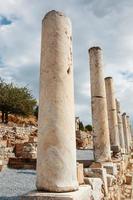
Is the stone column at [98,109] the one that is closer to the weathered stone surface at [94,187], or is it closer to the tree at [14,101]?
the weathered stone surface at [94,187]

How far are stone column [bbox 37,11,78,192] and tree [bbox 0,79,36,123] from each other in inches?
959

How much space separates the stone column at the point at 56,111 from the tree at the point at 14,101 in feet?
79.9

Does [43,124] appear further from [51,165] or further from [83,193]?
[83,193]

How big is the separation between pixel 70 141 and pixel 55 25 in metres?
1.86

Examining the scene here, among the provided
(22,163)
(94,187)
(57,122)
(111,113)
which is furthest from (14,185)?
(111,113)

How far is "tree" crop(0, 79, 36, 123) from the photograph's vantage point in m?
28.5

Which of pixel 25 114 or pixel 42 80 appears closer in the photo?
pixel 42 80

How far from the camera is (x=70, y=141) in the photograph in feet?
13.5

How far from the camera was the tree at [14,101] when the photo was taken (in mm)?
28477

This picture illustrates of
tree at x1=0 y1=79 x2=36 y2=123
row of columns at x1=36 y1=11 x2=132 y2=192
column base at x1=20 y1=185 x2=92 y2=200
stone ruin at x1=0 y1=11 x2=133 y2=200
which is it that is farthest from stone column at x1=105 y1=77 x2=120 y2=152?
tree at x1=0 y1=79 x2=36 y2=123

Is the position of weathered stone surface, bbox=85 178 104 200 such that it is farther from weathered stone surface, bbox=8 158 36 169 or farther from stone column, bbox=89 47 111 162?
weathered stone surface, bbox=8 158 36 169

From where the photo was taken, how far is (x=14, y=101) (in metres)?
28.8

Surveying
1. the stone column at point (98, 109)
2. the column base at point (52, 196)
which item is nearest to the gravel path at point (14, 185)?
the column base at point (52, 196)

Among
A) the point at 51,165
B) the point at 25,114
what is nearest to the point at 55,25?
the point at 51,165
